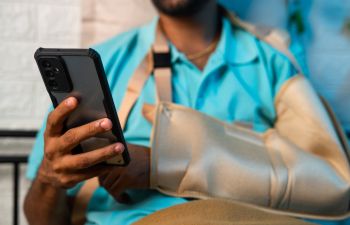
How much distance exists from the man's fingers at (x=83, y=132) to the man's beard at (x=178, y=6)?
1.53 ft

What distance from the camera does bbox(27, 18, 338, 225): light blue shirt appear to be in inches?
36.0

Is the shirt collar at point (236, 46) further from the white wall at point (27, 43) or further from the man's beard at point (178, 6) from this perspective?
the white wall at point (27, 43)

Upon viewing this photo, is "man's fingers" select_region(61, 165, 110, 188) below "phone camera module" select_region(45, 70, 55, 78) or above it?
below

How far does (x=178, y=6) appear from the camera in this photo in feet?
3.25

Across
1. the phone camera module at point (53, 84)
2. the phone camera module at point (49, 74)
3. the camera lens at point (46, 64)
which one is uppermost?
the camera lens at point (46, 64)

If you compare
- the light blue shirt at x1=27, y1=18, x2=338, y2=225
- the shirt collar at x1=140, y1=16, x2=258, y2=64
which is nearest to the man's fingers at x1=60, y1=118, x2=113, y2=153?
the light blue shirt at x1=27, y1=18, x2=338, y2=225

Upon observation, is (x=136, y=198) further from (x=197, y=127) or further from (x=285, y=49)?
(x=285, y=49)

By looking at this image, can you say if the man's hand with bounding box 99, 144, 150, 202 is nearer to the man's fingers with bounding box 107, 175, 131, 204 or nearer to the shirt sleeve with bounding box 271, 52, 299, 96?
the man's fingers with bounding box 107, 175, 131, 204

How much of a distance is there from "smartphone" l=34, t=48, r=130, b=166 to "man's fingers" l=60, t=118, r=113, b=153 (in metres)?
0.02

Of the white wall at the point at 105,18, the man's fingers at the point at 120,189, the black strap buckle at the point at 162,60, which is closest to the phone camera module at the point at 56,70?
the man's fingers at the point at 120,189

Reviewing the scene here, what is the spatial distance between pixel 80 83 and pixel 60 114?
0.16ft

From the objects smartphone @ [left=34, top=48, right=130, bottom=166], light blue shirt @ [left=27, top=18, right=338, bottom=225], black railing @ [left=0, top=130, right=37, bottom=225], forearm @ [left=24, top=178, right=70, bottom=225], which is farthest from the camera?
black railing @ [left=0, top=130, right=37, bottom=225]

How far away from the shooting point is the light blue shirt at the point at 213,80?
0.92 meters

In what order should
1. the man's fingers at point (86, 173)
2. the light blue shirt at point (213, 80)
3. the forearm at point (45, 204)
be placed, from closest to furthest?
the man's fingers at point (86, 173) → the forearm at point (45, 204) → the light blue shirt at point (213, 80)
